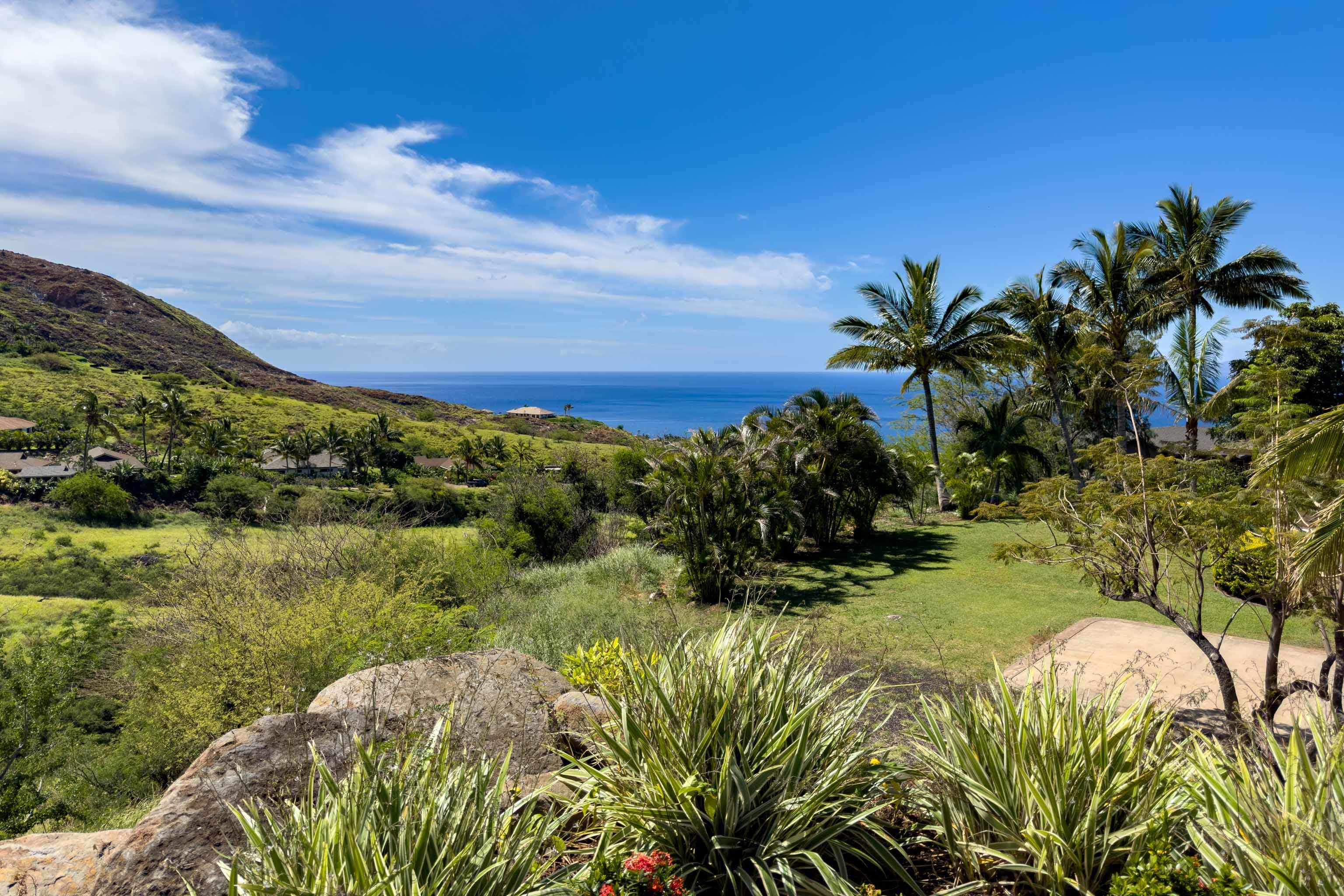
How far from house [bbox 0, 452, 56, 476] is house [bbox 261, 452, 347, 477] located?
1571cm

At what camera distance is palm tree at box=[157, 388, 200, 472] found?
5865 centimetres

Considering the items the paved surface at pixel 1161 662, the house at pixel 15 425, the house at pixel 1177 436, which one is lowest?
the house at pixel 15 425

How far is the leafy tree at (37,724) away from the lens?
707cm

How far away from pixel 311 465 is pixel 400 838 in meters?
68.7

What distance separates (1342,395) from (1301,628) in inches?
719

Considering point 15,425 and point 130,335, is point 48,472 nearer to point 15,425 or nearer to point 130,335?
point 15,425

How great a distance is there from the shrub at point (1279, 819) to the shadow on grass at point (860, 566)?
9.24 m

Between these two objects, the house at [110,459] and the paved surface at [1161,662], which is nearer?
the paved surface at [1161,662]

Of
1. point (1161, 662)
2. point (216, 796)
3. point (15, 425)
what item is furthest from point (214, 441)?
point (1161, 662)

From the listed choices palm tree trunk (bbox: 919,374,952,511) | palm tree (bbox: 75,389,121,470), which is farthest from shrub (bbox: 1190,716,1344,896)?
palm tree (bbox: 75,389,121,470)

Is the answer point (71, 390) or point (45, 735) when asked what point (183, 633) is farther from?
point (71, 390)

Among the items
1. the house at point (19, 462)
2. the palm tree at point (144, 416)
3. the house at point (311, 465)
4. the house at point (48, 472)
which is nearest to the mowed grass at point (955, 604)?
the house at point (311, 465)

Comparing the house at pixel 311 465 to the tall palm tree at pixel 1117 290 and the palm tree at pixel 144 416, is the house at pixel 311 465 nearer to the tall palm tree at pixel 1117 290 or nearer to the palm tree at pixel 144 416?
the palm tree at pixel 144 416

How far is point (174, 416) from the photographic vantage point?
195ft
